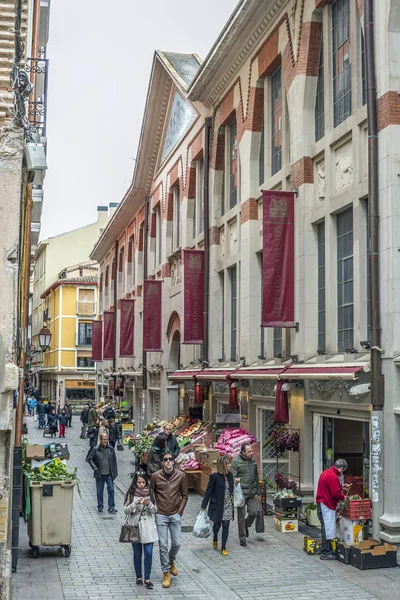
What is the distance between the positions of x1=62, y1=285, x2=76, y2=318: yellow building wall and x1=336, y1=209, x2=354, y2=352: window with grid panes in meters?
58.0

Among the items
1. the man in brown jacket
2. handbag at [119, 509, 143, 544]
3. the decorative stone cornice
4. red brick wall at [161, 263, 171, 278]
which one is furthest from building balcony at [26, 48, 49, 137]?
red brick wall at [161, 263, 171, 278]

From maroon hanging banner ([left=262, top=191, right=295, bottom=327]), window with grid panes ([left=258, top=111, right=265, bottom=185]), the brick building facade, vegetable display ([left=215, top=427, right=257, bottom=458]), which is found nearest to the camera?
the brick building facade

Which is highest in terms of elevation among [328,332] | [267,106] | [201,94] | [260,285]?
[201,94]

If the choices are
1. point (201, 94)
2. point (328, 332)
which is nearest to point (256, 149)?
point (201, 94)

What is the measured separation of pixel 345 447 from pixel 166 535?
834 centimetres

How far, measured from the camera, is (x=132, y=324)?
37719 millimetres

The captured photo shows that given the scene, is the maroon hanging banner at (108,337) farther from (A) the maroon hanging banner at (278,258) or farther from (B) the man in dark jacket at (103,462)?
(A) the maroon hanging banner at (278,258)

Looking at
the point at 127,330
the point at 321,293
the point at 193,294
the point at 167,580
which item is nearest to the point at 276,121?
the point at 321,293

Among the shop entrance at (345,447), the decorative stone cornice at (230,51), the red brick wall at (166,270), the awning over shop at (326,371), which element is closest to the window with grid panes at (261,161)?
the decorative stone cornice at (230,51)

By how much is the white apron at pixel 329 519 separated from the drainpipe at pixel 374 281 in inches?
28.2

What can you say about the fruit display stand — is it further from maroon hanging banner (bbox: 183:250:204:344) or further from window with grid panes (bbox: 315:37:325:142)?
maroon hanging banner (bbox: 183:250:204:344)

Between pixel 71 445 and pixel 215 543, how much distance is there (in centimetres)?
2207

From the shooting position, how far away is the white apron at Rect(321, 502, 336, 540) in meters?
12.5

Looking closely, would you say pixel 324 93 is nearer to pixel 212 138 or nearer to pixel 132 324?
pixel 212 138
